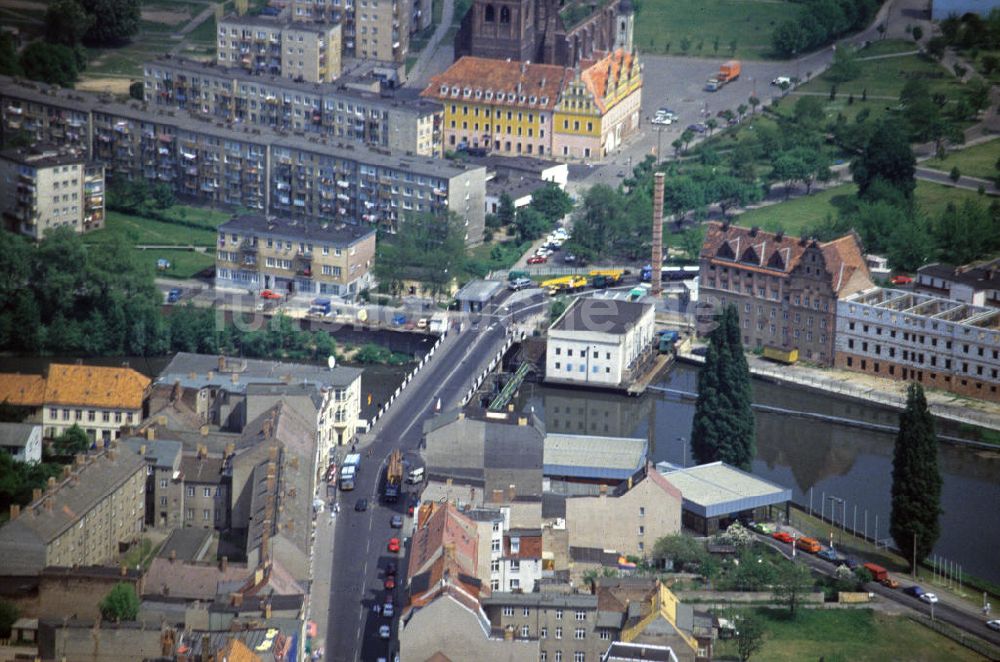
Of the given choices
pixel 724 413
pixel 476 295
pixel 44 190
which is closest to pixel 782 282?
pixel 476 295

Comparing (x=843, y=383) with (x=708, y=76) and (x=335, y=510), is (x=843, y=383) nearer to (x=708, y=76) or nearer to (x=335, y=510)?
(x=335, y=510)

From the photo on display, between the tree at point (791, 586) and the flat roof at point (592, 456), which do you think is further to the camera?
the flat roof at point (592, 456)

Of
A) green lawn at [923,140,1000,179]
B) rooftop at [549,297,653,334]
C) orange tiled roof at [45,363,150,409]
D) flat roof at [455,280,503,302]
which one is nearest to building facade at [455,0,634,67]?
green lawn at [923,140,1000,179]

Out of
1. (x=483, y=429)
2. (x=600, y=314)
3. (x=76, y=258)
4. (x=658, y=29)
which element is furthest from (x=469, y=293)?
(x=658, y=29)

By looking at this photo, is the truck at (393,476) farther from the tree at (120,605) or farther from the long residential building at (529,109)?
the long residential building at (529,109)

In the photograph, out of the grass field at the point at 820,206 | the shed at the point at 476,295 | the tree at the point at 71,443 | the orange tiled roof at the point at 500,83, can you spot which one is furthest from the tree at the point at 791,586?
the orange tiled roof at the point at 500,83

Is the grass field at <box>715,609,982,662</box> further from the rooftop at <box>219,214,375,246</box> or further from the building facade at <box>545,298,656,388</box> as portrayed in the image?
the rooftop at <box>219,214,375,246</box>

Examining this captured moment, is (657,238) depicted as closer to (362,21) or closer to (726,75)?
(726,75)
